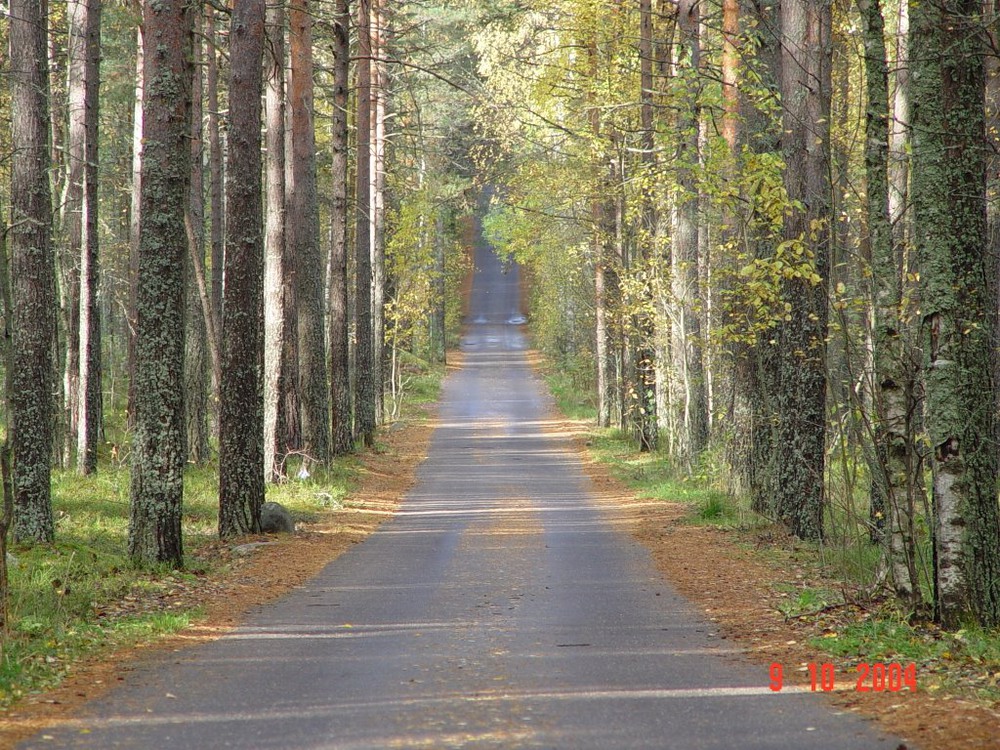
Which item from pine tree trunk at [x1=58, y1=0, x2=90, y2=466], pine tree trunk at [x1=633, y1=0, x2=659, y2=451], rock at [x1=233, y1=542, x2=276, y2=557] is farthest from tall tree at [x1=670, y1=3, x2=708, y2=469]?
pine tree trunk at [x1=58, y1=0, x2=90, y2=466]

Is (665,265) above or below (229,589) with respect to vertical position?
above

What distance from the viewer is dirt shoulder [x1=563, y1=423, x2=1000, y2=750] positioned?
587 centimetres

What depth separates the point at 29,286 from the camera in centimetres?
1276

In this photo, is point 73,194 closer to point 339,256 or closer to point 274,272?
point 339,256

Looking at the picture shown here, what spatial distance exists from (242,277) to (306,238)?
7411mm

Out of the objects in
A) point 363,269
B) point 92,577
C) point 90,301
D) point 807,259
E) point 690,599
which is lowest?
point 690,599

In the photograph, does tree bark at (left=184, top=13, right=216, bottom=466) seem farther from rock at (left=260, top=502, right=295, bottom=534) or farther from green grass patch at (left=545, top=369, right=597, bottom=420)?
green grass patch at (left=545, top=369, right=597, bottom=420)

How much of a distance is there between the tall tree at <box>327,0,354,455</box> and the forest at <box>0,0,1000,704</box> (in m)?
0.09

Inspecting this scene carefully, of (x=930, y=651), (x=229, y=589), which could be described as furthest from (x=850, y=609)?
(x=229, y=589)

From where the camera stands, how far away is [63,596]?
9.12 m

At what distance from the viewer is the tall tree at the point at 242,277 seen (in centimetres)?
1406

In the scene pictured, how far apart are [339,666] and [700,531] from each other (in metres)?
8.99

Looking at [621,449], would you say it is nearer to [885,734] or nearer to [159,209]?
[159,209]

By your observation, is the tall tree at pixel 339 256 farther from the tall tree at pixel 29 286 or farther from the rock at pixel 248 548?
the rock at pixel 248 548
